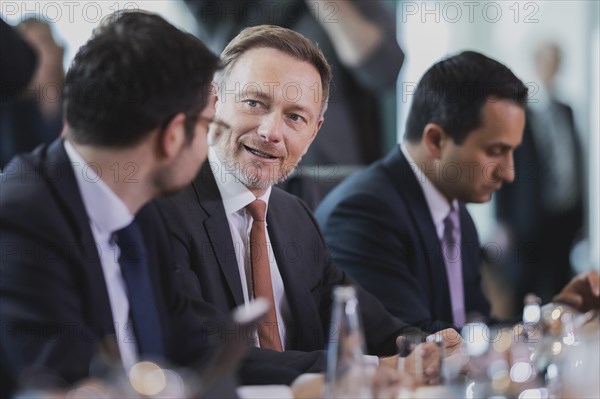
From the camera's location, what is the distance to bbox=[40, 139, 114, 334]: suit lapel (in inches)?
62.8

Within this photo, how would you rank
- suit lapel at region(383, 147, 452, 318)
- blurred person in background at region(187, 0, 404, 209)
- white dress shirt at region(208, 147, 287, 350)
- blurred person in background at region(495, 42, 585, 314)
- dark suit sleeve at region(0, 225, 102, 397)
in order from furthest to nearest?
blurred person in background at region(495, 42, 585, 314) → blurred person in background at region(187, 0, 404, 209) → suit lapel at region(383, 147, 452, 318) → white dress shirt at region(208, 147, 287, 350) → dark suit sleeve at region(0, 225, 102, 397)

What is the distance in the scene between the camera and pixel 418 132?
2.99 meters

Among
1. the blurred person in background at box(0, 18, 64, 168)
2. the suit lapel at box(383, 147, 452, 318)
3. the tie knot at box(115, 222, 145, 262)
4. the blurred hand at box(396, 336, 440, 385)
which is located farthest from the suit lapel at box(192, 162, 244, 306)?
the blurred person in background at box(0, 18, 64, 168)

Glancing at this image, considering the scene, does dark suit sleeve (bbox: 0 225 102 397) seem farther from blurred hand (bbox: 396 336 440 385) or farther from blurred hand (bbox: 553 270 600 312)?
blurred hand (bbox: 553 270 600 312)

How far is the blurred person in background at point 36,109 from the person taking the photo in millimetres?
3117

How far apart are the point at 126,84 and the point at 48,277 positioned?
0.34m

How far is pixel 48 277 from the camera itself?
1.51 meters

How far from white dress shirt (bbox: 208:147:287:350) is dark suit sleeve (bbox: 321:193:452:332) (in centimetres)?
48

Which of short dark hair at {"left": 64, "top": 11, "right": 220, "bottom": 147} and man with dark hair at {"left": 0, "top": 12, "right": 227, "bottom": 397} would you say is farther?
short dark hair at {"left": 64, "top": 11, "right": 220, "bottom": 147}

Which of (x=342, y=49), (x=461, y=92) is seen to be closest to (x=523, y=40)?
(x=342, y=49)

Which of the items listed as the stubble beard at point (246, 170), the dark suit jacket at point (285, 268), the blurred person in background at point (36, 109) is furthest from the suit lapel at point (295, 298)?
the blurred person in background at point (36, 109)

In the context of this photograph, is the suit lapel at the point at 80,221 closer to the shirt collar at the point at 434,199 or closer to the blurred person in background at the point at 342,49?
the shirt collar at the point at 434,199

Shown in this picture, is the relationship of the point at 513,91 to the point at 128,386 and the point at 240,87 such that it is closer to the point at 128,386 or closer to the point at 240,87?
the point at 240,87

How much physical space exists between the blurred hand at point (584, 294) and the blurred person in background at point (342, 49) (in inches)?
39.9
